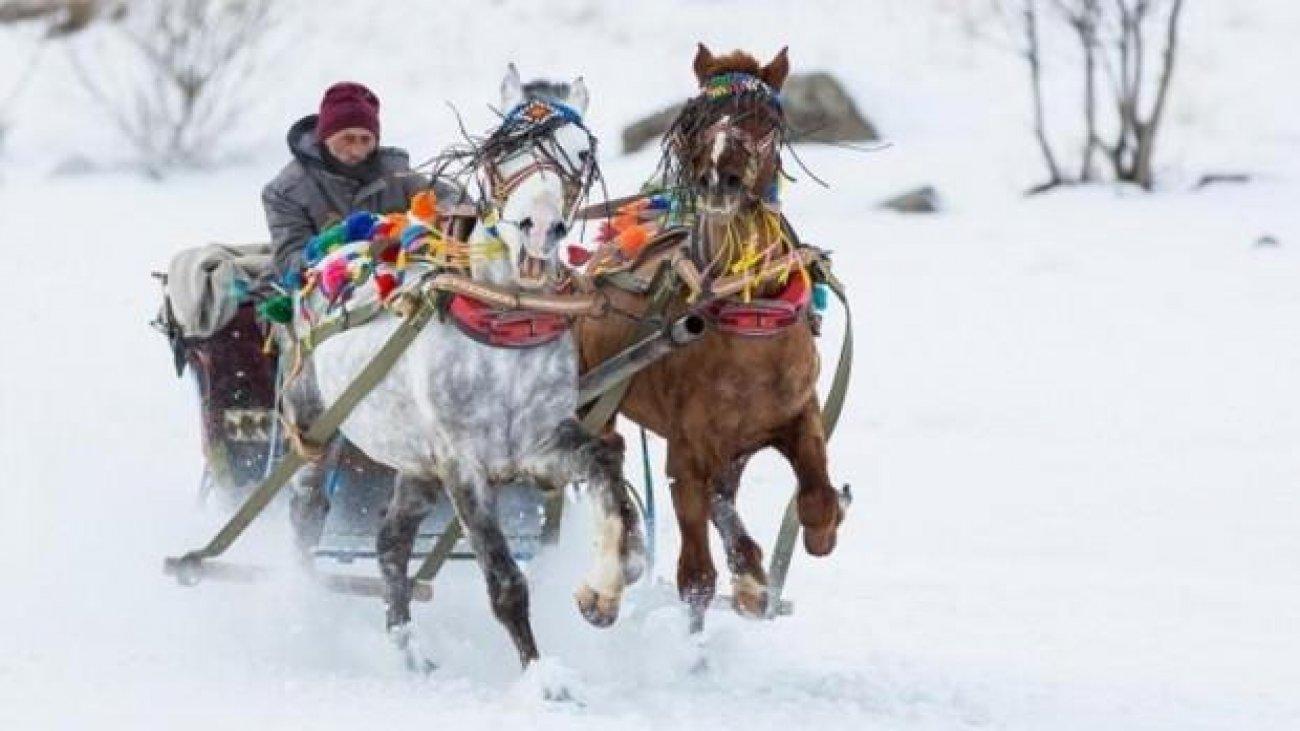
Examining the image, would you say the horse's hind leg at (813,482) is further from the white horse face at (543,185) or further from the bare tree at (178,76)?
the bare tree at (178,76)

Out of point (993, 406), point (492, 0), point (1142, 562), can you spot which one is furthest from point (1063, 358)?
point (492, 0)

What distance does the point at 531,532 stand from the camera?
7934 millimetres

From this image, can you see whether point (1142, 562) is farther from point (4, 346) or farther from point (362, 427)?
point (4, 346)

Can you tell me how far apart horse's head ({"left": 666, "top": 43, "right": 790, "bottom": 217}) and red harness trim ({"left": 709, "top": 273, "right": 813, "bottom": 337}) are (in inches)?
10.1

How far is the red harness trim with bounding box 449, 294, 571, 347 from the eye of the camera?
255 inches

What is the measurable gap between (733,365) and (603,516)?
28.2 inches

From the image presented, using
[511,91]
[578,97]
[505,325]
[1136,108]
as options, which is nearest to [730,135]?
[578,97]

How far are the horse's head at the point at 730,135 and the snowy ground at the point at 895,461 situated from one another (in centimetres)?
137

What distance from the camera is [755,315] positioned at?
6832mm

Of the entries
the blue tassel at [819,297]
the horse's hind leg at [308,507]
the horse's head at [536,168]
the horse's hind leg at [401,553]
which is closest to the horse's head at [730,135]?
the blue tassel at [819,297]

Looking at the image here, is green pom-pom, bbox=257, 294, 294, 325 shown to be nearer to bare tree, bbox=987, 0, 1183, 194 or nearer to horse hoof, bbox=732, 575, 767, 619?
horse hoof, bbox=732, 575, 767, 619

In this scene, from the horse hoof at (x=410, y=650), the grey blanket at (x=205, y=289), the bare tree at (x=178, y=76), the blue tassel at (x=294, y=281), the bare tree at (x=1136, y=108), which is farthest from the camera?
the bare tree at (x=178, y=76)

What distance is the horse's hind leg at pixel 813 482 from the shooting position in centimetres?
689

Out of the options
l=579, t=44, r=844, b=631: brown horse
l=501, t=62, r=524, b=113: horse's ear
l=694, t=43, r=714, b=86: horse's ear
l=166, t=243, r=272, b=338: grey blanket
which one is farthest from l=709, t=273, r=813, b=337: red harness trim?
l=166, t=243, r=272, b=338: grey blanket
